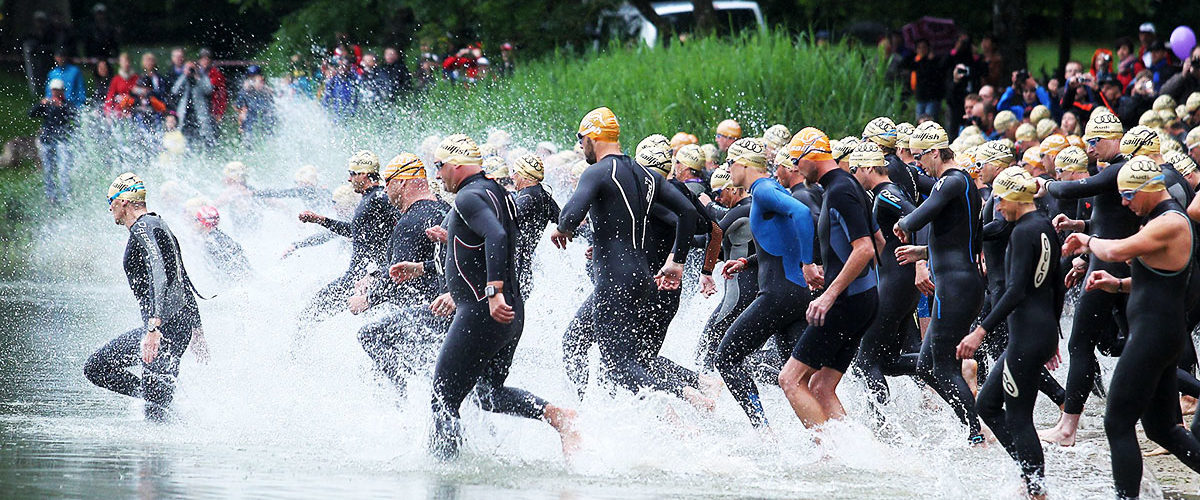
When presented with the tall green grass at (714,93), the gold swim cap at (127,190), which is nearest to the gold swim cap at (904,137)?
the gold swim cap at (127,190)

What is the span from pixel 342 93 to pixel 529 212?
1268 cm

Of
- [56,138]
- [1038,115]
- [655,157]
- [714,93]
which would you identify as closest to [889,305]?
[655,157]

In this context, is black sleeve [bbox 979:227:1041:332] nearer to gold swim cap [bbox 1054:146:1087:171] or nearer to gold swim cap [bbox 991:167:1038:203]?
gold swim cap [bbox 991:167:1038:203]

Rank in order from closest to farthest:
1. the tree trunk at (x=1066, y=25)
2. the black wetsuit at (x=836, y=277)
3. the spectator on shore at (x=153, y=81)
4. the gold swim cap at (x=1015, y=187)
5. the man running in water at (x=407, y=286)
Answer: the gold swim cap at (x=1015, y=187) < the black wetsuit at (x=836, y=277) < the man running in water at (x=407, y=286) < the spectator on shore at (x=153, y=81) < the tree trunk at (x=1066, y=25)

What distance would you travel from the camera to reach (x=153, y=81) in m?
23.2

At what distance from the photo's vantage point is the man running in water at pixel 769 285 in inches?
336

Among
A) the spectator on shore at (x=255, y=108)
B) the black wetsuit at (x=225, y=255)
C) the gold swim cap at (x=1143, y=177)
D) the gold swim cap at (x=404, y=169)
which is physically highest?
the gold swim cap at (x=1143, y=177)

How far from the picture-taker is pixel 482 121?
20906mm

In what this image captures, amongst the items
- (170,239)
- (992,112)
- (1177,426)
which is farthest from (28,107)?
(1177,426)

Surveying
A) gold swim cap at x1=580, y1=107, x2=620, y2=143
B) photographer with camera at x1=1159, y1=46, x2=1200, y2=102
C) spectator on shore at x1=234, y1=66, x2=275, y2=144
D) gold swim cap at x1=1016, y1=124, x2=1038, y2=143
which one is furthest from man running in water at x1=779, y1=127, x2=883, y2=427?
spectator on shore at x1=234, y1=66, x2=275, y2=144

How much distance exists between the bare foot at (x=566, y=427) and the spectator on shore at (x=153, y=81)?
16404 mm

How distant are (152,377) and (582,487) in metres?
3.19

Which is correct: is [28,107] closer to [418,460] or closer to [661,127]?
[661,127]

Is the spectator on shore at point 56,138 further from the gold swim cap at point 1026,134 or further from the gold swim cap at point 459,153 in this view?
the gold swim cap at point 459,153
